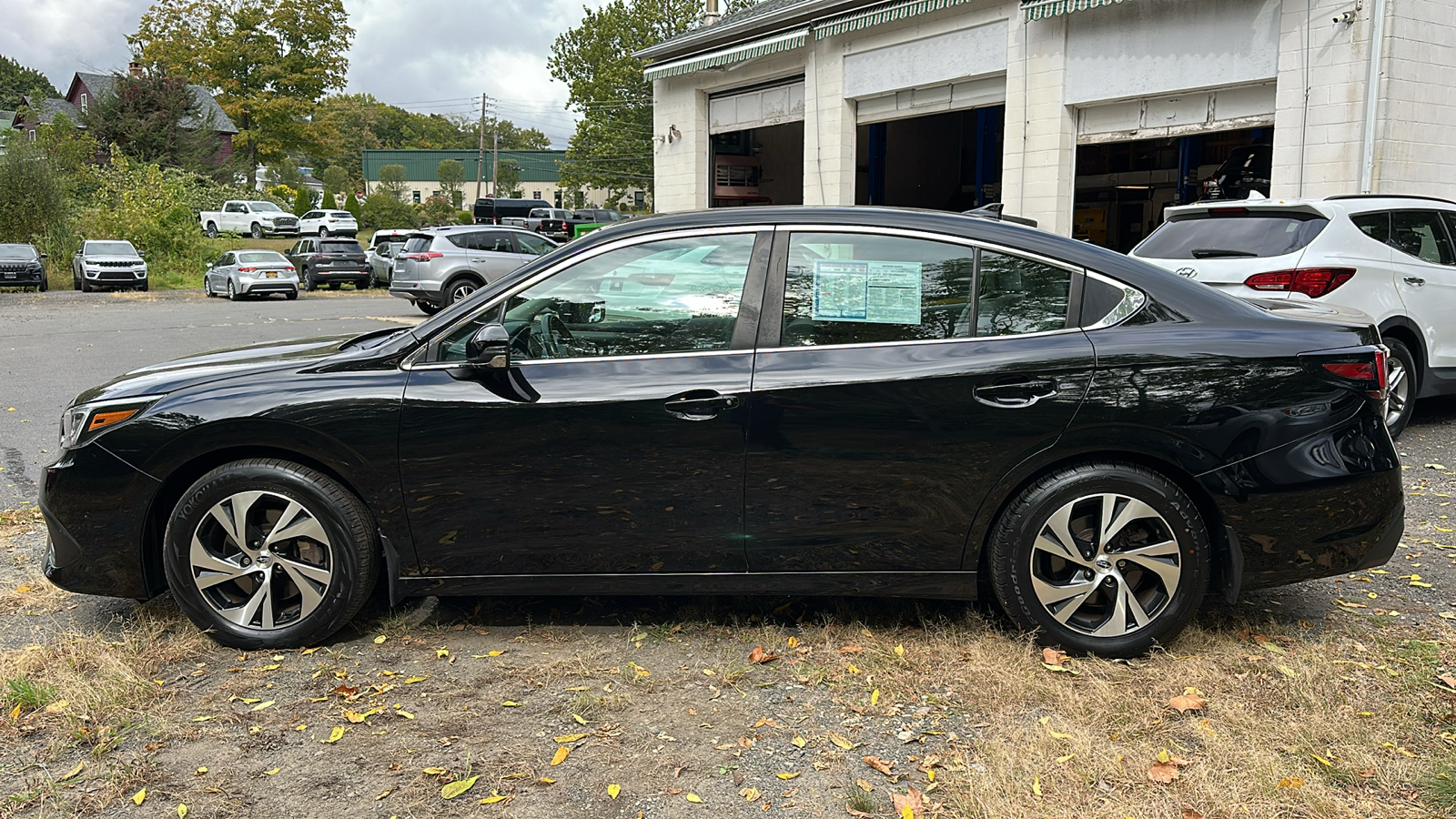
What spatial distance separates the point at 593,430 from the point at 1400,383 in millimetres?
6738

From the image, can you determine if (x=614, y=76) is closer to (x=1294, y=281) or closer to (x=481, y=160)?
(x=481, y=160)

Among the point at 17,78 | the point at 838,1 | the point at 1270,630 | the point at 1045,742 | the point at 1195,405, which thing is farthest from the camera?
the point at 17,78

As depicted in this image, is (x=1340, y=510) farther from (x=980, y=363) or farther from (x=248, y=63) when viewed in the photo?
(x=248, y=63)

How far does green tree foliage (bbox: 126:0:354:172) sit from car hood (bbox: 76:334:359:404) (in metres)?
60.3

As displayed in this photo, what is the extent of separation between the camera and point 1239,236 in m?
7.67

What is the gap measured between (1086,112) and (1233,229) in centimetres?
804

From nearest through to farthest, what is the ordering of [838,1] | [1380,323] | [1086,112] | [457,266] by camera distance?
[1380,323]
[1086,112]
[838,1]
[457,266]

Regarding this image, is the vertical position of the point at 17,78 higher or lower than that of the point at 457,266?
higher

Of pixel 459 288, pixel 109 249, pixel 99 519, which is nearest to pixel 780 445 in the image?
pixel 99 519

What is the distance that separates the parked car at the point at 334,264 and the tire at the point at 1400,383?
28647mm

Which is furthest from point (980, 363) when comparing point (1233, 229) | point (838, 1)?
point (838, 1)

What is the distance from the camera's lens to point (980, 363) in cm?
389

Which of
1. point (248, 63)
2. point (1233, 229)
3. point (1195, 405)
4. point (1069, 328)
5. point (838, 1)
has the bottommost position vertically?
point (1195, 405)

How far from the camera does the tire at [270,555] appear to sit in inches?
158
